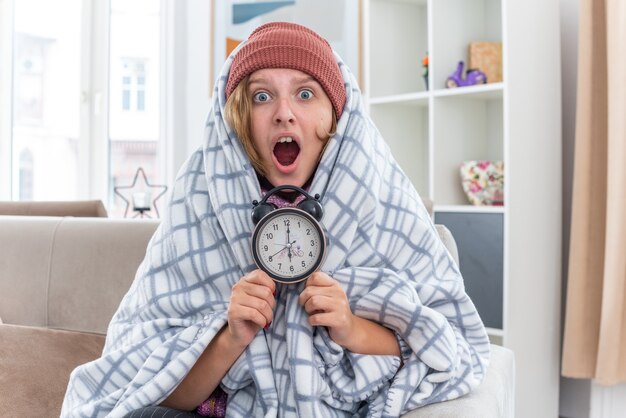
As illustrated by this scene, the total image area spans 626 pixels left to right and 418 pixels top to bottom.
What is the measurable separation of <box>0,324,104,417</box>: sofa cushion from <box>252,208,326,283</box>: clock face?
0.87 m

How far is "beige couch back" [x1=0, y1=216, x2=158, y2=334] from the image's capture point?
78.2 inches

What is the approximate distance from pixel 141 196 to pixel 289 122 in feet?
10.3

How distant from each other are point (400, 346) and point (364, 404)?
117 millimetres

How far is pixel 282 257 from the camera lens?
1.16m

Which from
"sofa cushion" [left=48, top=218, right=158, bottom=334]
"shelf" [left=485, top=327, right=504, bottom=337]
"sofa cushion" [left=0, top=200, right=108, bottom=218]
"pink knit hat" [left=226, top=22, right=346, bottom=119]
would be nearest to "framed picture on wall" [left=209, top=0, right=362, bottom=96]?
"shelf" [left=485, top=327, right=504, bottom=337]

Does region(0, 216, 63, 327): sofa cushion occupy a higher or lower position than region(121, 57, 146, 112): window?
lower

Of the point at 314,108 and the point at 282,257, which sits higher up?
the point at 314,108

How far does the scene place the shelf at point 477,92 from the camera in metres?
2.61

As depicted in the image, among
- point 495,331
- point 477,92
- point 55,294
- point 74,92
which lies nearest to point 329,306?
point 55,294

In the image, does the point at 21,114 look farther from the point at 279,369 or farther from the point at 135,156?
the point at 279,369

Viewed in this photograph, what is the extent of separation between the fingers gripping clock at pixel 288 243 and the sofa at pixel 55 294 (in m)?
0.56

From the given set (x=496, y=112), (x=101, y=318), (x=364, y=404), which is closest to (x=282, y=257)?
(x=364, y=404)

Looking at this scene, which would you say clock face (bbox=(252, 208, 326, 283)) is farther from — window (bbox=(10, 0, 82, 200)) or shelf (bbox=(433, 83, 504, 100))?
window (bbox=(10, 0, 82, 200))

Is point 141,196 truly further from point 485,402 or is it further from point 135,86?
point 485,402
